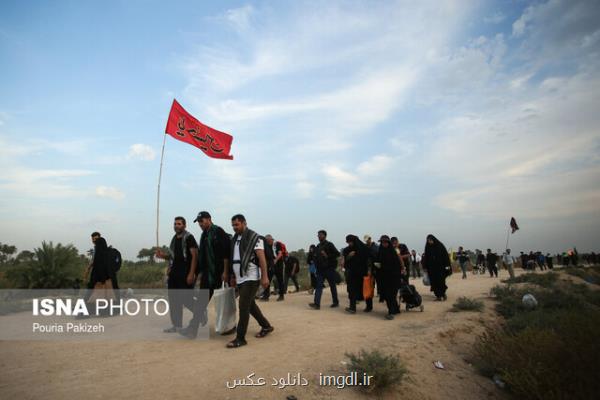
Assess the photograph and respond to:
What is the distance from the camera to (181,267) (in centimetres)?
630

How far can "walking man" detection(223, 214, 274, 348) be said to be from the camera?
5473 millimetres

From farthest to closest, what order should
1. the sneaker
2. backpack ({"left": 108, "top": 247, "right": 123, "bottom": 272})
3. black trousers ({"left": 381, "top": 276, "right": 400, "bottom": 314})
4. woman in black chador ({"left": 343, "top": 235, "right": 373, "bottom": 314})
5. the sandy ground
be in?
woman in black chador ({"left": 343, "top": 235, "right": 373, "bottom": 314})
backpack ({"left": 108, "top": 247, "right": 123, "bottom": 272})
black trousers ({"left": 381, "top": 276, "right": 400, "bottom": 314})
the sneaker
the sandy ground

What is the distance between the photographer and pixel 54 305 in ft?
34.0

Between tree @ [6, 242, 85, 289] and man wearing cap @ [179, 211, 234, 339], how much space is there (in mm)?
10119

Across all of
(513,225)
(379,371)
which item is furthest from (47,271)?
(513,225)

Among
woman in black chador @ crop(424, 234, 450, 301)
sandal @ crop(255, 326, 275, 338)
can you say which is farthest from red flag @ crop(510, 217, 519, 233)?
sandal @ crop(255, 326, 275, 338)

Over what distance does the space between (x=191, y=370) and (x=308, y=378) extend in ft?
5.02

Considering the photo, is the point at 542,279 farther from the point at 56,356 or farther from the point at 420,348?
the point at 56,356

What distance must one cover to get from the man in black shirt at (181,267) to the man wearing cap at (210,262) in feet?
0.51

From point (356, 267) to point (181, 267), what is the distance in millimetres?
4571

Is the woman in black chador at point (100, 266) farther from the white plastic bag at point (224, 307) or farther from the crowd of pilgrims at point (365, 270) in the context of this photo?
the crowd of pilgrims at point (365, 270)

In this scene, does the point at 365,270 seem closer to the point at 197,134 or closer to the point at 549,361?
the point at 549,361

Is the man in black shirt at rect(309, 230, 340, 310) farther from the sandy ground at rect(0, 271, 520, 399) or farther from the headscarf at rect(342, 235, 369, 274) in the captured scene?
the sandy ground at rect(0, 271, 520, 399)

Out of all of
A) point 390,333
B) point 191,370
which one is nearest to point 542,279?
point 390,333
